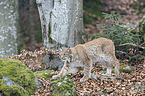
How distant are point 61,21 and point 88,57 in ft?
9.17

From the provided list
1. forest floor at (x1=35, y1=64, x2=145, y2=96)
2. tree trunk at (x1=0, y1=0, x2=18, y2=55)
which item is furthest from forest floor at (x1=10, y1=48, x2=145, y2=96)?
tree trunk at (x1=0, y1=0, x2=18, y2=55)

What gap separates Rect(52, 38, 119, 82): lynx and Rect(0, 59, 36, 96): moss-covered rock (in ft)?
3.43

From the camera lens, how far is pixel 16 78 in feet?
20.6

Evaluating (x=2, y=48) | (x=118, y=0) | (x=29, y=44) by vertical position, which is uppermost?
(x=118, y=0)

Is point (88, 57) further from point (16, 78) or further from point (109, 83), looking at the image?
point (16, 78)

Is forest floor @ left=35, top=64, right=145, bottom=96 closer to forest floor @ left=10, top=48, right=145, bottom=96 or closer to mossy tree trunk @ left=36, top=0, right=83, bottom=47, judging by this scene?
forest floor @ left=10, top=48, right=145, bottom=96

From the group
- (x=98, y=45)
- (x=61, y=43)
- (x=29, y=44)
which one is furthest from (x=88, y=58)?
(x=29, y=44)

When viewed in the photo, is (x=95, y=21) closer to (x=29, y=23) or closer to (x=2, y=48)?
(x=29, y=23)

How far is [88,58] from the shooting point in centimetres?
745

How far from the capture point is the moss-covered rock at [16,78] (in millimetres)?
5797

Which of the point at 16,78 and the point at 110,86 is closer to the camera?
the point at 16,78

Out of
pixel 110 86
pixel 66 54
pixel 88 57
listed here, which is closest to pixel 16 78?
pixel 66 54

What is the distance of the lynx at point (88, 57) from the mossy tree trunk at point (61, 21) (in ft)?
7.01

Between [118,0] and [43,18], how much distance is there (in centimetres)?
1238
